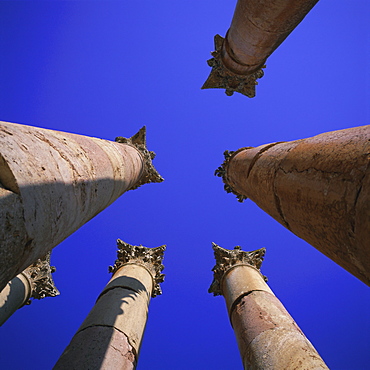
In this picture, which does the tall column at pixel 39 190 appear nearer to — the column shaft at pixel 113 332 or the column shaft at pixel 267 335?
the column shaft at pixel 113 332

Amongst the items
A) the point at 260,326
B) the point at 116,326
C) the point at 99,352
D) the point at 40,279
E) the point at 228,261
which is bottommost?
the point at 99,352

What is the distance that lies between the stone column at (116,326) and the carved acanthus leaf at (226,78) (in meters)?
8.88

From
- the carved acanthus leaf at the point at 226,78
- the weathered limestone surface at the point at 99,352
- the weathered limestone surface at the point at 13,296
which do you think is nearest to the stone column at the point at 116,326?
the weathered limestone surface at the point at 99,352

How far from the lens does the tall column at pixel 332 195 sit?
2314 millimetres

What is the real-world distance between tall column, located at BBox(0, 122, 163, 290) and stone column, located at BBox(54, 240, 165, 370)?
283cm

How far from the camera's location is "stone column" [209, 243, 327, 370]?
526cm

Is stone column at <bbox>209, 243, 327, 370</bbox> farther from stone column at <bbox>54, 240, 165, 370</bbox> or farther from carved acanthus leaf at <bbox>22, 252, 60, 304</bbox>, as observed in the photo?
carved acanthus leaf at <bbox>22, 252, 60, 304</bbox>

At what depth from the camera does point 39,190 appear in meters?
3.05

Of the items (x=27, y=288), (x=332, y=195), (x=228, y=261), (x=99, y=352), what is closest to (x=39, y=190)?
(x=332, y=195)

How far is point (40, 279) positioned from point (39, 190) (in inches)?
415

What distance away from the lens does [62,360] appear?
17.1 ft

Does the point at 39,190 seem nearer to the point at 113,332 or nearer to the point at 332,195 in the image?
the point at 332,195

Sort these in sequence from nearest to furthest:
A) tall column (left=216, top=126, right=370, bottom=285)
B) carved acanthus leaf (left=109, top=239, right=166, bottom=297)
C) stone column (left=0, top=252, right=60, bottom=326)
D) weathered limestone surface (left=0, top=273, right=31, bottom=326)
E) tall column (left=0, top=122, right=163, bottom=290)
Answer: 1. tall column (left=216, top=126, right=370, bottom=285)
2. tall column (left=0, top=122, right=163, bottom=290)
3. weathered limestone surface (left=0, top=273, right=31, bottom=326)
4. stone column (left=0, top=252, right=60, bottom=326)
5. carved acanthus leaf (left=109, top=239, right=166, bottom=297)

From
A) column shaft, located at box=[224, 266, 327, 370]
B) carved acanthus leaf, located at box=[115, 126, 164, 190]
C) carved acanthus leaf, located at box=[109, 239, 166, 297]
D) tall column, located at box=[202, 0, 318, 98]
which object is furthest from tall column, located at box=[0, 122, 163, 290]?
carved acanthus leaf, located at box=[115, 126, 164, 190]
